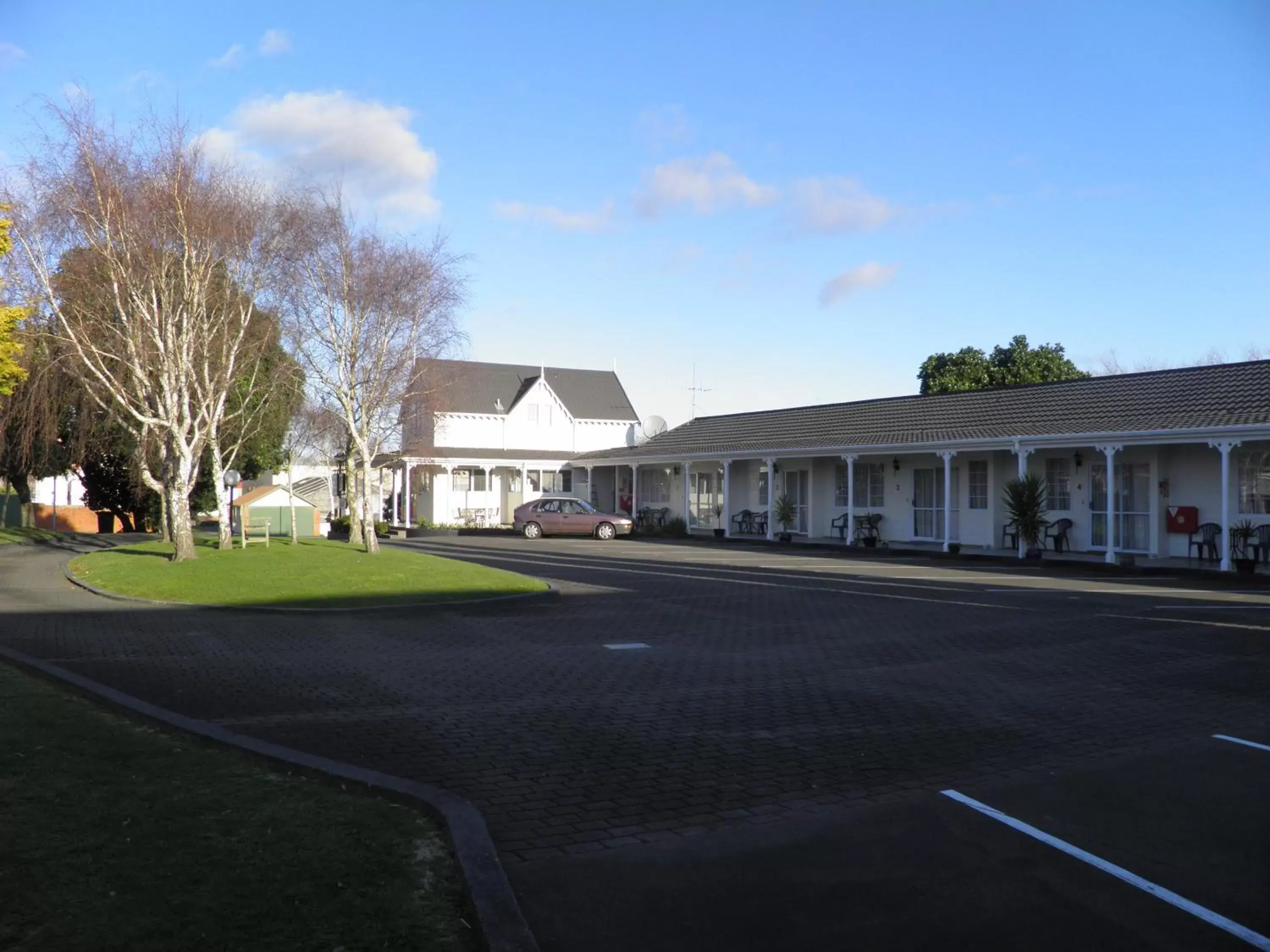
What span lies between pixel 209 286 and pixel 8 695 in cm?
1834

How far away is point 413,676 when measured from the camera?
34.2ft

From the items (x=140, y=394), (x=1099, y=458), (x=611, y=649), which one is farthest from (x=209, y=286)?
(x=1099, y=458)

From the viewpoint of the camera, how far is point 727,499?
37.1 meters

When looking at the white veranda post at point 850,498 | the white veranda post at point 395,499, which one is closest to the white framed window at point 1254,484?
the white veranda post at point 850,498

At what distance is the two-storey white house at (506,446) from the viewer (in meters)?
46.2

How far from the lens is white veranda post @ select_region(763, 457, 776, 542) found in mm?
34531

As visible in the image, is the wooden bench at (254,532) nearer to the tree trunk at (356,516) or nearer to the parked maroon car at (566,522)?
the tree trunk at (356,516)

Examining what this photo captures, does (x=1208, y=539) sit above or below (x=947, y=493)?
below

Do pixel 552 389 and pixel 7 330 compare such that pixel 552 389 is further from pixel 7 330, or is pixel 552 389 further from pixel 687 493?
pixel 7 330

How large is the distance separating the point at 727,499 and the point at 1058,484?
12626 millimetres

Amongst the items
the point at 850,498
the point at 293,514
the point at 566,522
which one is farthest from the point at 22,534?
the point at 850,498

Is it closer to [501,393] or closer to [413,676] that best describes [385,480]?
[501,393]

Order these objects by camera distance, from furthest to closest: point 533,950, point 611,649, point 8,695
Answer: point 611,649 < point 8,695 < point 533,950

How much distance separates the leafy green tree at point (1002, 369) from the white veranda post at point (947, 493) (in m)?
22.0
